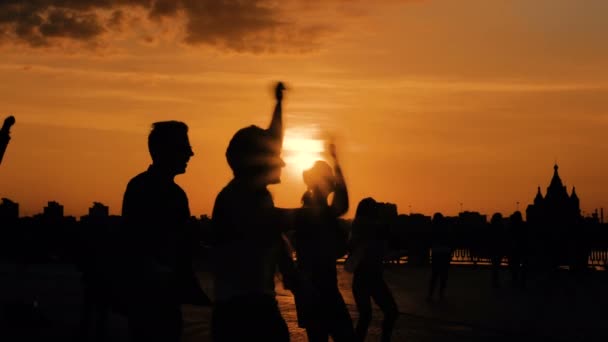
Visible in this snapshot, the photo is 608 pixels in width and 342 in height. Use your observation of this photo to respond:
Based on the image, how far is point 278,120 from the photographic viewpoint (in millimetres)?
6465

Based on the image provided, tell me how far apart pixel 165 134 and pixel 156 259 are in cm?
83

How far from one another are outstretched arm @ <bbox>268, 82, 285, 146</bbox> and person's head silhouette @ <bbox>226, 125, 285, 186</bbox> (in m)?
0.12

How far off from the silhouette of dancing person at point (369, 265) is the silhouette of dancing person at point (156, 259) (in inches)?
207

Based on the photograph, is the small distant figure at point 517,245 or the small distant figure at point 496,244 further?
the small distant figure at point 517,245

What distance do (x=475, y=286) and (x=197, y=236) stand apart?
72.3 feet

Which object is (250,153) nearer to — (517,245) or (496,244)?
(496,244)

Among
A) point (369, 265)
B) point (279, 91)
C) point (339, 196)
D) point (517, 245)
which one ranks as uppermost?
point (279, 91)

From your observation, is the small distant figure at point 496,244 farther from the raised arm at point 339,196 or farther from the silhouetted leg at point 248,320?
the silhouetted leg at point 248,320

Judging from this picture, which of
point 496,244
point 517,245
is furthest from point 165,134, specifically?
point 517,245

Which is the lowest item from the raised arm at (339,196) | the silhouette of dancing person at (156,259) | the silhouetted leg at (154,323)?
the silhouetted leg at (154,323)

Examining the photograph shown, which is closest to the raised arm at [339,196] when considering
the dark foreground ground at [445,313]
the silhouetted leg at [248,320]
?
the silhouetted leg at [248,320]

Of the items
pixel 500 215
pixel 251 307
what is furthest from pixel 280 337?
pixel 500 215

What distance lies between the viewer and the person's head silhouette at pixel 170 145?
6578 mm

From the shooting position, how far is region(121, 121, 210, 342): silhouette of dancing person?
20.2 ft
